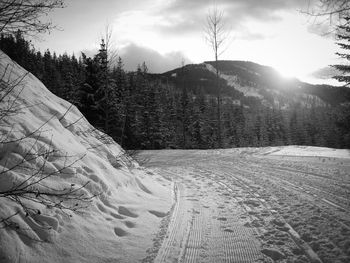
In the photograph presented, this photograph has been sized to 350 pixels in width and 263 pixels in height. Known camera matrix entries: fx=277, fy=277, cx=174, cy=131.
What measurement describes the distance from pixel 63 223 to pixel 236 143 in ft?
211

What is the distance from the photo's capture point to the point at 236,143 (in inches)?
2616

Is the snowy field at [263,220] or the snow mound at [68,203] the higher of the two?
the snow mound at [68,203]

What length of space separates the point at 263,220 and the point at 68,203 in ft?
11.7

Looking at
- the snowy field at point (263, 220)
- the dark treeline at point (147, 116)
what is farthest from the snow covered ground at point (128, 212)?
the dark treeline at point (147, 116)

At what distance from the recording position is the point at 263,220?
532cm

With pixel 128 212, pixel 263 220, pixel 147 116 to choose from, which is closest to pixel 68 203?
pixel 128 212

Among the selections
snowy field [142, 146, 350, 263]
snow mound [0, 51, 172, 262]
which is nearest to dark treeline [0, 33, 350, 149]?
snow mound [0, 51, 172, 262]

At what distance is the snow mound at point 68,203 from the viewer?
359 centimetres

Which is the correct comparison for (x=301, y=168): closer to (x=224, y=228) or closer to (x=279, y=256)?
(x=224, y=228)

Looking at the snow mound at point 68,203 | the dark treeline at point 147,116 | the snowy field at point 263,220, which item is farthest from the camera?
the dark treeline at point 147,116

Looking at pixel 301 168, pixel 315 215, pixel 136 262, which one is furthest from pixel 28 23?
pixel 301 168

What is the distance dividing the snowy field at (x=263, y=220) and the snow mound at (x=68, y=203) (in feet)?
2.21

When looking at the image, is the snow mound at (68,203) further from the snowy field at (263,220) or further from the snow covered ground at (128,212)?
the snowy field at (263,220)

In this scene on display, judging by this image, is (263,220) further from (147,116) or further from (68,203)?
(147,116)
